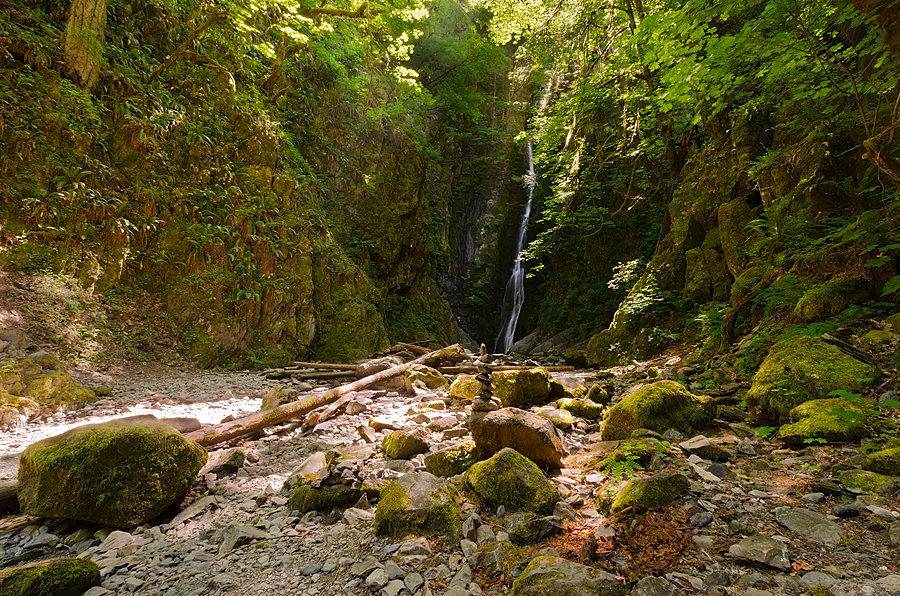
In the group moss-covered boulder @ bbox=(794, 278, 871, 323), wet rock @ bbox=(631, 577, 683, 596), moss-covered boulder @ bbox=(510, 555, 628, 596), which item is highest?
moss-covered boulder @ bbox=(794, 278, 871, 323)

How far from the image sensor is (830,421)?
9.18 ft

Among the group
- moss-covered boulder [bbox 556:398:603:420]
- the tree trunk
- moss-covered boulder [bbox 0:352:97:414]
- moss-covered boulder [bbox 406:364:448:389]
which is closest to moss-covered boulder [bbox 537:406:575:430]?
moss-covered boulder [bbox 556:398:603:420]

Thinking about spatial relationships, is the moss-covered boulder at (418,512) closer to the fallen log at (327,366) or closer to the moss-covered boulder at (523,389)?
the moss-covered boulder at (523,389)

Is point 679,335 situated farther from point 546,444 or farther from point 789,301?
point 546,444

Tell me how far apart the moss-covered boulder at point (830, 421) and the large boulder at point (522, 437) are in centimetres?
185

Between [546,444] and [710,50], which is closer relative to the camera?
[546,444]

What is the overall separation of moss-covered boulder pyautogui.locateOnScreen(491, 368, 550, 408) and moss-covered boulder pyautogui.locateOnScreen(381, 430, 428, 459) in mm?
2470

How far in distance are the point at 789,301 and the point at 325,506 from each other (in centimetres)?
601

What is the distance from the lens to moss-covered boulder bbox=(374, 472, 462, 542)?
2189 millimetres

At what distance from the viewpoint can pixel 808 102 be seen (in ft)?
19.8

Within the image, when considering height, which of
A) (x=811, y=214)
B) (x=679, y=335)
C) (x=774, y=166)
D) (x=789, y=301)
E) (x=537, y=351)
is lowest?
(x=537, y=351)

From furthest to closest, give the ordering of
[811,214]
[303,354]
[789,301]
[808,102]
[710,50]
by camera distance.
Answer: [303,354], [808,102], [811,214], [789,301], [710,50]

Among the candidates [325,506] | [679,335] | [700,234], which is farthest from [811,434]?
[700,234]

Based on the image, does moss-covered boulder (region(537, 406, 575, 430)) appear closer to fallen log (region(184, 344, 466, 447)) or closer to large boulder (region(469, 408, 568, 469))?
large boulder (region(469, 408, 568, 469))
